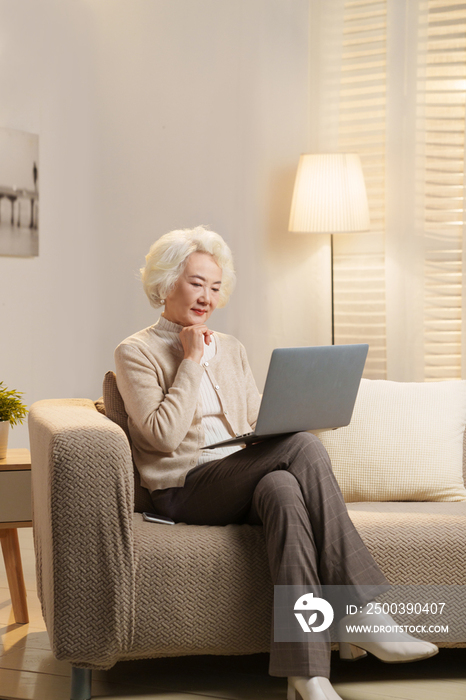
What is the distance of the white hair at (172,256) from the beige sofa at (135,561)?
0.43 meters

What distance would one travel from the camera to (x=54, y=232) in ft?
→ 9.69

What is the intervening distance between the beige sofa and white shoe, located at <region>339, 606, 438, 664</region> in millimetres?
151

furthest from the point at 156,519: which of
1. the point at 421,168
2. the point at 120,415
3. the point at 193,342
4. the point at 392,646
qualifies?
the point at 421,168

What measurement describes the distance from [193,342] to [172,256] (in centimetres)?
26

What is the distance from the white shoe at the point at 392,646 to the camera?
4.87ft

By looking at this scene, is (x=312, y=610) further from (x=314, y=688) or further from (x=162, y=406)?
(x=162, y=406)

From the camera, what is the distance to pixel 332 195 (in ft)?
10.7

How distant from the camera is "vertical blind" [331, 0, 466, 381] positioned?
3379 millimetres

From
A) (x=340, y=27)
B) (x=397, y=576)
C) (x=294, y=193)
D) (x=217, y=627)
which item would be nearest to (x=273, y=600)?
(x=217, y=627)

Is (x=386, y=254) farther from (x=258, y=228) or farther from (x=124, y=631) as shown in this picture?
(x=124, y=631)

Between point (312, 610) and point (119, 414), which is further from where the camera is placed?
point (119, 414)

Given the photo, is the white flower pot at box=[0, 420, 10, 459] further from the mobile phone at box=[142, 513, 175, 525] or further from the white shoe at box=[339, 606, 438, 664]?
the white shoe at box=[339, 606, 438, 664]

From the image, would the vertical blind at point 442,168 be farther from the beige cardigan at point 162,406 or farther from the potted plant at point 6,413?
the potted plant at point 6,413

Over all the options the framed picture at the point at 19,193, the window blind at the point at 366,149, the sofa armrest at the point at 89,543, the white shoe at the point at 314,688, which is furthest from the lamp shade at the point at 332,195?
the white shoe at the point at 314,688
